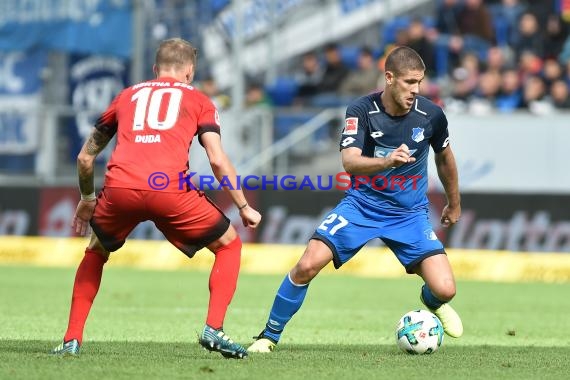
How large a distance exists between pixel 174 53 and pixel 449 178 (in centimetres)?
246

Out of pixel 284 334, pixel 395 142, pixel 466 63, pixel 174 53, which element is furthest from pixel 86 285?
pixel 466 63

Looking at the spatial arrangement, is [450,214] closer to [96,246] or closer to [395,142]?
[395,142]

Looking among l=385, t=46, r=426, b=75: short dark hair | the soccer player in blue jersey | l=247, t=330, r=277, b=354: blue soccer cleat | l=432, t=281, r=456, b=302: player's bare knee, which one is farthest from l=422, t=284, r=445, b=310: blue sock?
l=385, t=46, r=426, b=75: short dark hair

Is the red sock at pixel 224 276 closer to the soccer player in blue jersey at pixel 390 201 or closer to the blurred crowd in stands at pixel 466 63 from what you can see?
the soccer player in blue jersey at pixel 390 201

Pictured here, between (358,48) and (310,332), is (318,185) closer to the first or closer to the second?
(358,48)

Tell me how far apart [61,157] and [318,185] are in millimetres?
4126

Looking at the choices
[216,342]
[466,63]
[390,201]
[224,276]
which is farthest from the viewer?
[466,63]

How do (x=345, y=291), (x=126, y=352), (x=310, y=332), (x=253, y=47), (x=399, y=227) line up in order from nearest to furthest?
(x=126, y=352) < (x=399, y=227) < (x=310, y=332) < (x=345, y=291) < (x=253, y=47)

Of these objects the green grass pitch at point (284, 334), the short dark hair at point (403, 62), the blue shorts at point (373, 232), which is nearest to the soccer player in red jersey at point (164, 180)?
the green grass pitch at point (284, 334)

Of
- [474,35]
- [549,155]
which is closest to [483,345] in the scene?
[549,155]

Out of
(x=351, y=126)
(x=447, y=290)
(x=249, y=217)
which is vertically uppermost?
(x=351, y=126)

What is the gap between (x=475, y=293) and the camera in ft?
48.7

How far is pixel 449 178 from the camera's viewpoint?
355 inches

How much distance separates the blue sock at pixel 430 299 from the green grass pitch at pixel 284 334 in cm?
34
